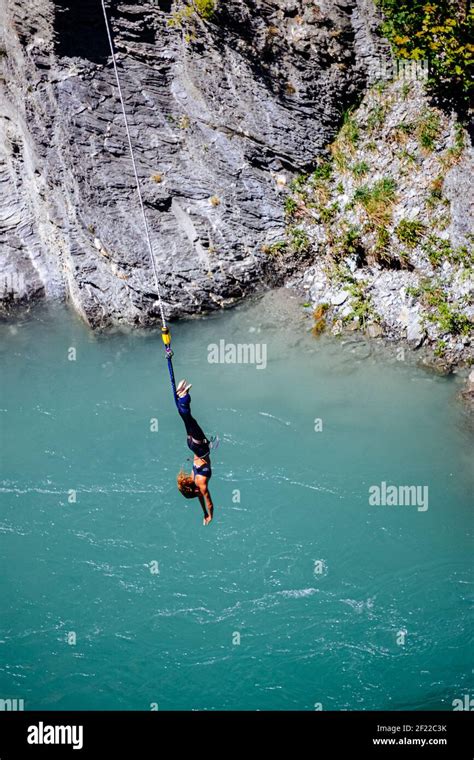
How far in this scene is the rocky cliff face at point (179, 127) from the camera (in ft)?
66.7

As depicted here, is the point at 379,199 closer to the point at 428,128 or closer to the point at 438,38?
the point at 428,128

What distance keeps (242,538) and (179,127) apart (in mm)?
11831

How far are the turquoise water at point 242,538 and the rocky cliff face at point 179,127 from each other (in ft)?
8.52

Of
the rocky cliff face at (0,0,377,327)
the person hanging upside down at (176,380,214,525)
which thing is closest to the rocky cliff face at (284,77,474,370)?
the rocky cliff face at (0,0,377,327)

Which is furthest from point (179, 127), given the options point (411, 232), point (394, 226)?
point (411, 232)

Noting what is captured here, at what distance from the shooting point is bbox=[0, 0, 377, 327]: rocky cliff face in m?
20.3

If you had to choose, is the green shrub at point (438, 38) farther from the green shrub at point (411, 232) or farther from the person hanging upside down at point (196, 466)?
the person hanging upside down at point (196, 466)

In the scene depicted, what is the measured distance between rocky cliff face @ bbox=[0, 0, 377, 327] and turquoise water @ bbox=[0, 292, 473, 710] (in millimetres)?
2595

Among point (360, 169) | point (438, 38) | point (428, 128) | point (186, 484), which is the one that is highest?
point (438, 38)

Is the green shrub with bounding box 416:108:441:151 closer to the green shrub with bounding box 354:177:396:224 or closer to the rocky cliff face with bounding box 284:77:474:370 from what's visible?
the rocky cliff face with bounding box 284:77:474:370

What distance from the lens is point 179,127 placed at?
826 inches

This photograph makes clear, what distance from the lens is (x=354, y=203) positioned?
2062 cm

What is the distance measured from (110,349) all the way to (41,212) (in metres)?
5.12
